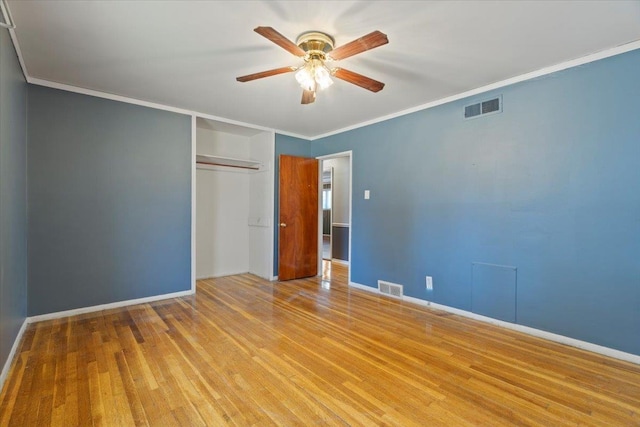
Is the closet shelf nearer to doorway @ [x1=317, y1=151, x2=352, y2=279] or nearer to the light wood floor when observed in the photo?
doorway @ [x1=317, y1=151, x2=352, y2=279]

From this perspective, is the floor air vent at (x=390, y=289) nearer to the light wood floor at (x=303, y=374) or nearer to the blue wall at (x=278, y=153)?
the light wood floor at (x=303, y=374)

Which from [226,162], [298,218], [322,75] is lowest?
[298,218]

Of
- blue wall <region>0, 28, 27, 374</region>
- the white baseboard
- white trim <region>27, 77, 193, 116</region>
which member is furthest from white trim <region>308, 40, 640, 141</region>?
blue wall <region>0, 28, 27, 374</region>

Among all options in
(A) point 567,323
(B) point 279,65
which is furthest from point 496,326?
(B) point 279,65

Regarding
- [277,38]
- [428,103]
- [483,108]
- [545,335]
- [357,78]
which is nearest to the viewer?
[277,38]

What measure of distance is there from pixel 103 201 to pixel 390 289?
3.82m

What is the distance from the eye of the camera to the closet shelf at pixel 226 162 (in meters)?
4.59

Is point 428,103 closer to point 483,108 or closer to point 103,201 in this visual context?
point 483,108

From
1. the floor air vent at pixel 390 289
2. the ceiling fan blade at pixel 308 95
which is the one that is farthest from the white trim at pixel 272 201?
the ceiling fan blade at pixel 308 95

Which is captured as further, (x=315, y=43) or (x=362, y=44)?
(x=315, y=43)

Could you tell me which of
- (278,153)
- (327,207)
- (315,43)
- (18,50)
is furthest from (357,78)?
(327,207)

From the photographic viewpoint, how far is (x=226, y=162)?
4914mm

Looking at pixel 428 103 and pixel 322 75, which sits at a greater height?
pixel 428 103

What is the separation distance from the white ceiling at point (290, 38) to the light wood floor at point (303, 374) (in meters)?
2.58
